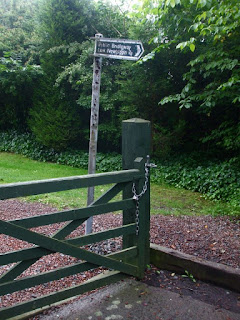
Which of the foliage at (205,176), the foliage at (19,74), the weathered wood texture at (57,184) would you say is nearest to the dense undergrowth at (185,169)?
the foliage at (205,176)

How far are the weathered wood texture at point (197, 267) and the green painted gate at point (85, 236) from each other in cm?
19

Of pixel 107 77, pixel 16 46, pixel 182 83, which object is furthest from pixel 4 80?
pixel 182 83

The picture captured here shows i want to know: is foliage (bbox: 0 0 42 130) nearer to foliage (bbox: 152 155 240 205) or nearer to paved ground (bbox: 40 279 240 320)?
foliage (bbox: 152 155 240 205)

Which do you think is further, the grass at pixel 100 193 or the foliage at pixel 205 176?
the foliage at pixel 205 176

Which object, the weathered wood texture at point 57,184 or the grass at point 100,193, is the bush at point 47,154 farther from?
the weathered wood texture at point 57,184

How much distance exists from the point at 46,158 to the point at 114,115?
3252mm

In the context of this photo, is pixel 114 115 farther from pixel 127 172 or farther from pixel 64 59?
pixel 127 172

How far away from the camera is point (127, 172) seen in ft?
10.0

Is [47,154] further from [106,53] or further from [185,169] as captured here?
[106,53]

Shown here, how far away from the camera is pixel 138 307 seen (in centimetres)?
287

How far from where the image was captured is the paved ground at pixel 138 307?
273cm

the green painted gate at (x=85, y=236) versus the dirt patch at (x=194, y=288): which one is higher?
the green painted gate at (x=85, y=236)

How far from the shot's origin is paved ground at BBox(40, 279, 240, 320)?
8.97 ft

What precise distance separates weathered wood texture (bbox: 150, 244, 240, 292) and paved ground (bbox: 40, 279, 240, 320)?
1.11 feet
